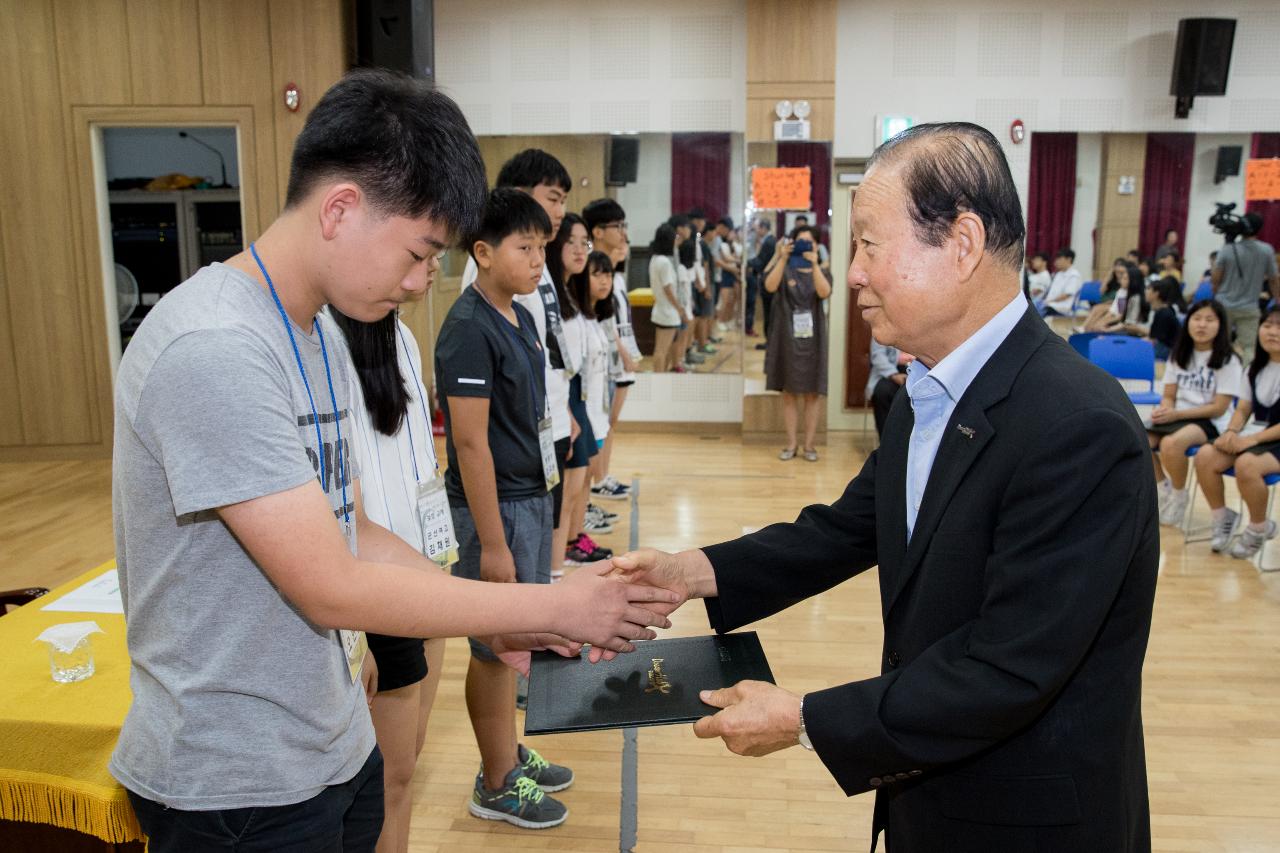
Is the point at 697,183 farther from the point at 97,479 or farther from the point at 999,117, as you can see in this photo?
the point at 97,479

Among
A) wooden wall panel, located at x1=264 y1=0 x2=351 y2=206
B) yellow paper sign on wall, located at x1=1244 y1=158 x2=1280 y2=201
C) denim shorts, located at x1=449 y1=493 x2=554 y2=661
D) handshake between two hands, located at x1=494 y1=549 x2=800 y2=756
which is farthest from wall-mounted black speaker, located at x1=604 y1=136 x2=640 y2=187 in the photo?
handshake between two hands, located at x1=494 y1=549 x2=800 y2=756

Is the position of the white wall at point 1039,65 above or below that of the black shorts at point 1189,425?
above

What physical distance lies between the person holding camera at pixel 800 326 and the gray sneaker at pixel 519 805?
16.0 feet

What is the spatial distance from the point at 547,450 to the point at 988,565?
179 centimetres

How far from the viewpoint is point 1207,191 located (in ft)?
26.1

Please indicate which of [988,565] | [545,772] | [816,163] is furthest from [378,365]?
[816,163]

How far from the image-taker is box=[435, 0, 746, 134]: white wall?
25.9ft

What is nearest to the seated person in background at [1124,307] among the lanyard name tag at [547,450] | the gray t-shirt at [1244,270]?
the gray t-shirt at [1244,270]

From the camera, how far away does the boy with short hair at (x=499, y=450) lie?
257cm

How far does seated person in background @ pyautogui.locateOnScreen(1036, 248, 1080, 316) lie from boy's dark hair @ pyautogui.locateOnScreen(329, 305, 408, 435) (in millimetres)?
7333

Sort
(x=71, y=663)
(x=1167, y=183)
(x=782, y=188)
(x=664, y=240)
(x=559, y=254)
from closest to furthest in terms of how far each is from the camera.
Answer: (x=71, y=663) → (x=559, y=254) → (x=782, y=188) → (x=1167, y=183) → (x=664, y=240)

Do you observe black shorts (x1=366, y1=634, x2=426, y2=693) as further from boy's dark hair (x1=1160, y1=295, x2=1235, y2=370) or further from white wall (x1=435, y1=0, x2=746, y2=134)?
white wall (x1=435, y1=0, x2=746, y2=134)

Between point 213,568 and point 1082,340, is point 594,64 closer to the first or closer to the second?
point 1082,340

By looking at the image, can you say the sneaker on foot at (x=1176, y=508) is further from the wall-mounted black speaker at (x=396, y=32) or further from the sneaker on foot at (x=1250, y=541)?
the wall-mounted black speaker at (x=396, y=32)
